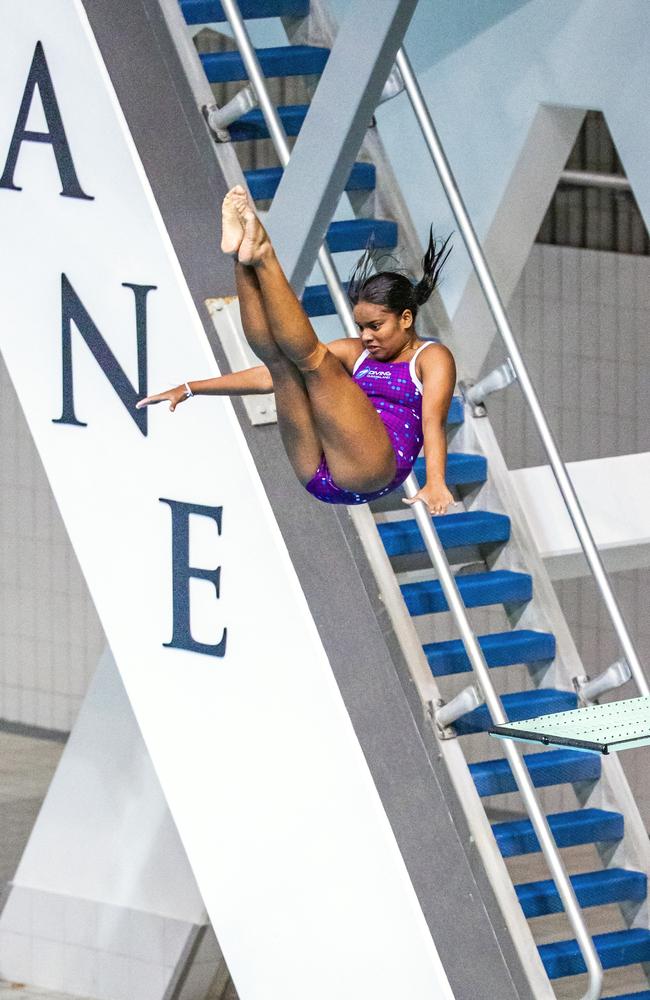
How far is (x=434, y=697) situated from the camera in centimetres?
498

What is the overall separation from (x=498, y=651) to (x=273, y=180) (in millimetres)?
1746

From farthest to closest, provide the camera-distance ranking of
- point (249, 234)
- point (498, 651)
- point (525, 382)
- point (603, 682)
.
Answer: point (498, 651), point (603, 682), point (525, 382), point (249, 234)

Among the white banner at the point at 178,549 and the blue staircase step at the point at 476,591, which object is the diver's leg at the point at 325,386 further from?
the blue staircase step at the point at 476,591

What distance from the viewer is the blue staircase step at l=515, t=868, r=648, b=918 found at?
16.9ft

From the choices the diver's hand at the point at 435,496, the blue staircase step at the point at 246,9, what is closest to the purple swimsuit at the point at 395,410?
the diver's hand at the point at 435,496

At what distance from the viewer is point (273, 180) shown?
5.64 m

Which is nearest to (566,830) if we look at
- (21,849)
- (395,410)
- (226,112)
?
(395,410)

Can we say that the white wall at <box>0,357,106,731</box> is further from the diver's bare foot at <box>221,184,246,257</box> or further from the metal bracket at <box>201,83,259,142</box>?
the diver's bare foot at <box>221,184,246,257</box>

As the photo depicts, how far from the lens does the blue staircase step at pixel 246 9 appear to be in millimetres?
5816

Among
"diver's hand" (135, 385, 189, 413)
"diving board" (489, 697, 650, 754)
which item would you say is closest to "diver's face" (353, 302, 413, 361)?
"diver's hand" (135, 385, 189, 413)

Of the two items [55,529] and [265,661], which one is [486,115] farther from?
[55,529]

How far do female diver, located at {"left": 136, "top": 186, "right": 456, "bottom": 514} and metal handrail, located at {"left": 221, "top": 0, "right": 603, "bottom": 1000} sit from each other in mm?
488

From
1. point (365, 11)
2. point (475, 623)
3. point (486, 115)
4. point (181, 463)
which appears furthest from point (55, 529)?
point (365, 11)

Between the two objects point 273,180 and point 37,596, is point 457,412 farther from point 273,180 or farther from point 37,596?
point 37,596
